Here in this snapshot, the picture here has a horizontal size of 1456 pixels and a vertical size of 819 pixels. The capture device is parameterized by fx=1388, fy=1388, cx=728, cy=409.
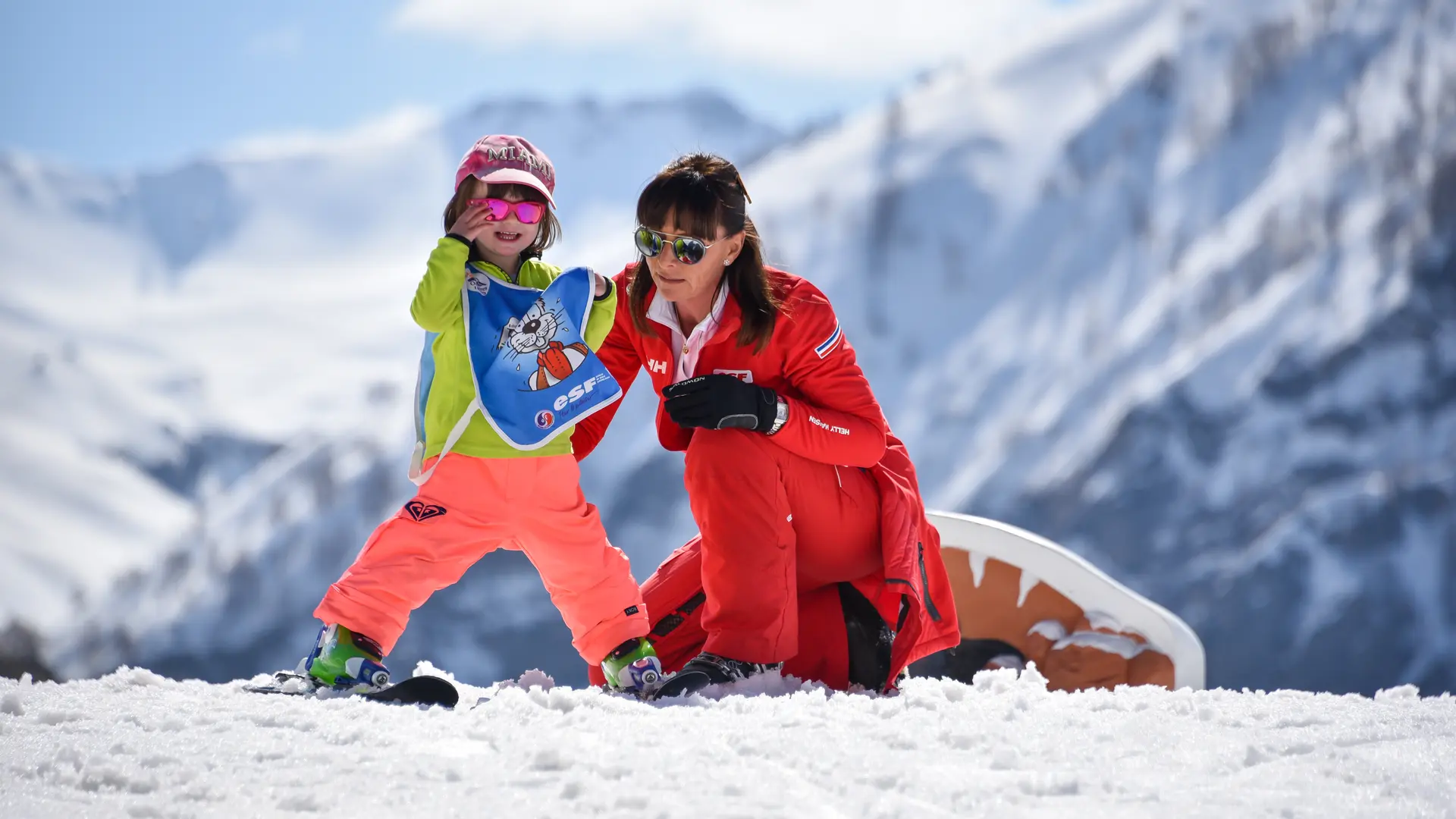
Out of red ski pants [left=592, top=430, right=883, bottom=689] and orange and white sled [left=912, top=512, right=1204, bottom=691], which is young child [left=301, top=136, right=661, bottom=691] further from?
orange and white sled [left=912, top=512, right=1204, bottom=691]

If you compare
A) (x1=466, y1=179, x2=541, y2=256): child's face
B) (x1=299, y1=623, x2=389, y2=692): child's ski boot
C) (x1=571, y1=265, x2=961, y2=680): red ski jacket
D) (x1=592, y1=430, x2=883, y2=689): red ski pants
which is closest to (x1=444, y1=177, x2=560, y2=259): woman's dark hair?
(x1=466, y1=179, x2=541, y2=256): child's face

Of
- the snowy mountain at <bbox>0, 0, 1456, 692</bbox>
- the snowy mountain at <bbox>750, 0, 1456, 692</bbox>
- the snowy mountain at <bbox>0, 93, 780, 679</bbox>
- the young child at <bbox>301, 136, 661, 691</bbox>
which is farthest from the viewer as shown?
the snowy mountain at <bbox>0, 93, 780, 679</bbox>

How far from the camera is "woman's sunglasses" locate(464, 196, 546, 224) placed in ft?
8.56

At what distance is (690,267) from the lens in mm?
2695

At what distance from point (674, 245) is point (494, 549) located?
675 millimetres

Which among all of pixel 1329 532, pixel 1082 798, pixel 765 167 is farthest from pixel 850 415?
pixel 765 167

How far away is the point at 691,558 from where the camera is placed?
311cm

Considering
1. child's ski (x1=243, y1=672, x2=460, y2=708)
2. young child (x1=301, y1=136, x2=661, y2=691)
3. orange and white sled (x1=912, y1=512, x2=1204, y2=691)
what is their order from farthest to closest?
orange and white sled (x1=912, y1=512, x2=1204, y2=691), young child (x1=301, y1=136, x2=661, y2=691), child's ski (x1=243, y1=672, x2=460, y2=708)

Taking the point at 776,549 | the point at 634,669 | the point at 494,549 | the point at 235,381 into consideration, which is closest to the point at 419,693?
the point at 494,549

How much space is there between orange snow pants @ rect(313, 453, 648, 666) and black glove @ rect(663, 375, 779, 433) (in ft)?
0.79

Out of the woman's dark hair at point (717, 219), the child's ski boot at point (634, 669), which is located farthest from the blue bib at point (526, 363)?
the child's ski boot at point (634, 669)

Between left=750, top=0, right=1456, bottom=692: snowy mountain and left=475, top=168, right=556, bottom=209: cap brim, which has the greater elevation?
left=750, top=0, right=1456, bottom=692: snowy mountain

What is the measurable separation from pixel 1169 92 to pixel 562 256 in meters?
33.0

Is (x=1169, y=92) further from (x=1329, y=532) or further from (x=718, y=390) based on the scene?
(x=718, y=390)
